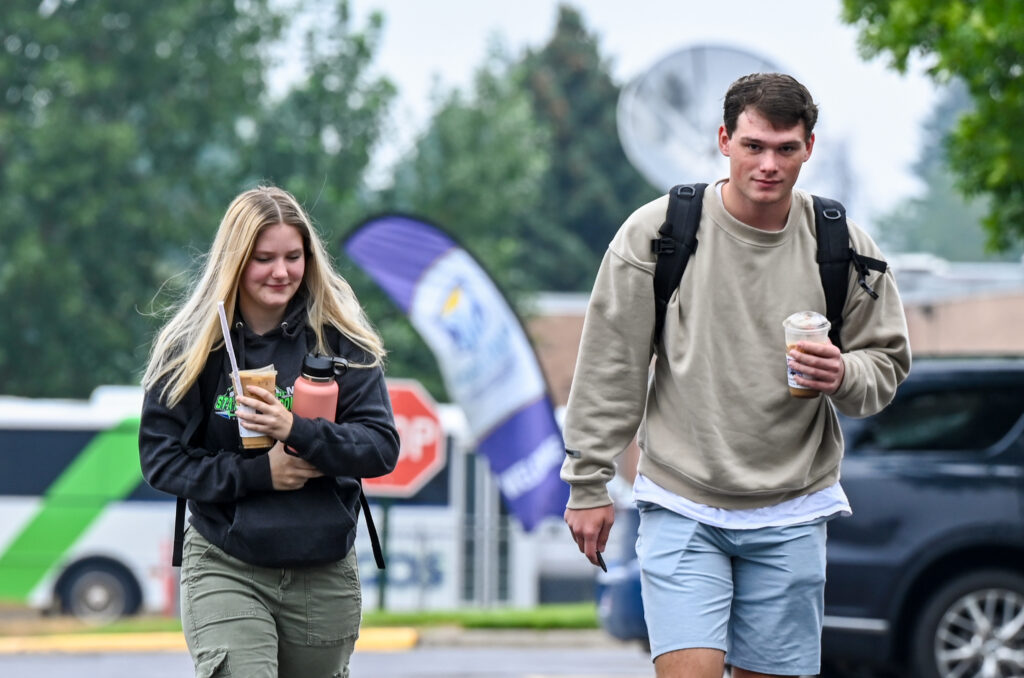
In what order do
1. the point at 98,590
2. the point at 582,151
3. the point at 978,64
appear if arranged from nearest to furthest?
the point at 978,64, the point at 98,590, the point at 582,151

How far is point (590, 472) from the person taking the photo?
3850 mm

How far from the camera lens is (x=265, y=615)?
367 centimetres

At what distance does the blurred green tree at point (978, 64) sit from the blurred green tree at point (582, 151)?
39175 mm

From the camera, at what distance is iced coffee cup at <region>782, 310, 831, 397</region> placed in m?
3.64

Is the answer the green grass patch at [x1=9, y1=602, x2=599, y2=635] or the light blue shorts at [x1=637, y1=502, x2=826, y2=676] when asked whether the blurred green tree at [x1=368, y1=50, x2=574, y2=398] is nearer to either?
the green grass patch at [x1=9, y1=602, x2=599, y2=635]

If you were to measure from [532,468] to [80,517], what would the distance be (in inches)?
381

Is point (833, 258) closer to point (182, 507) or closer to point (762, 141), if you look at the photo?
point (762, 141)

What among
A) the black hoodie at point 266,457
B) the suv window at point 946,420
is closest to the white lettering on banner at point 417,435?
the suv window at point 946,420

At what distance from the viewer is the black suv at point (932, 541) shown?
7.49 metres

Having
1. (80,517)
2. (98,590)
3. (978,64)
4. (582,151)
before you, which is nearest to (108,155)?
(80,517)

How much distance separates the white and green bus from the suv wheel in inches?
607

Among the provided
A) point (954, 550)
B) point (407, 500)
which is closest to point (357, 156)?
point (407, 500)

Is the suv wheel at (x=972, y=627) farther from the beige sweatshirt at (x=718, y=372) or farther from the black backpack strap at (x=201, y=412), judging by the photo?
the black backpack strap at (x=201, y=412)

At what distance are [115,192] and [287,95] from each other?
15.9 ft
